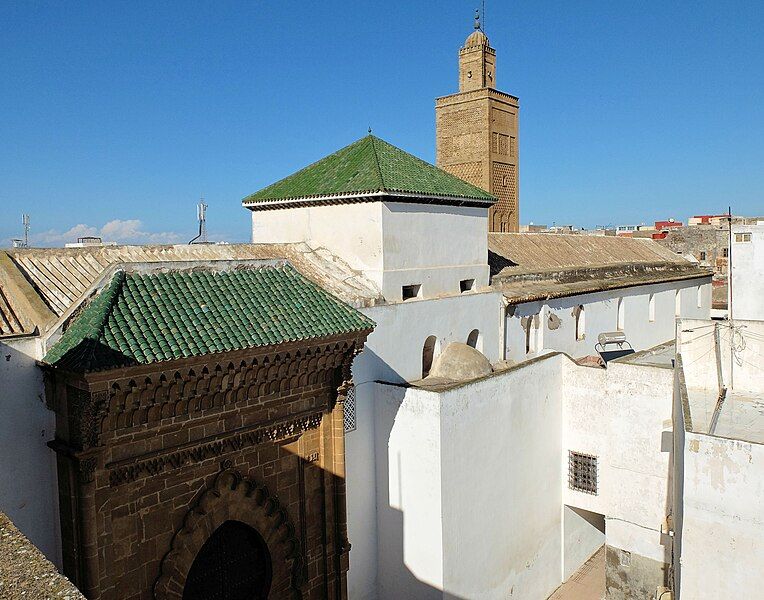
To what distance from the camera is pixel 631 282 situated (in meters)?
17.0

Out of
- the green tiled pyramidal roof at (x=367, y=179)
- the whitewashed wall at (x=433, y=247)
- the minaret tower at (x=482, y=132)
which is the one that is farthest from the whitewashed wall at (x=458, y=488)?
the minaret tower at (x=482, y=132)

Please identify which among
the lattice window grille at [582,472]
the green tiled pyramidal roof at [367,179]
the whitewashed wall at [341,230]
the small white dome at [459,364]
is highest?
the green tiled pyramidal roof at [367,179]

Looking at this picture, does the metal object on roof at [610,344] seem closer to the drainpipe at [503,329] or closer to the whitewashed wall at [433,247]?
the drainpipe at [503,329]

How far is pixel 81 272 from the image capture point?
749 cm

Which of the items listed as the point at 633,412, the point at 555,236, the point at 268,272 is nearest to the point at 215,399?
the point at 268,272

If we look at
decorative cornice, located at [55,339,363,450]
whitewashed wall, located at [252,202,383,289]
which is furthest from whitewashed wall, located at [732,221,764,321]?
decorative cornice, located at [55,339,363,450]

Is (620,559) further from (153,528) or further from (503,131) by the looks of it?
(503,131)

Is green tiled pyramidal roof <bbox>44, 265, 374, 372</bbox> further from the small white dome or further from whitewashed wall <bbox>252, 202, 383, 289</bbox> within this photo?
the small white dome

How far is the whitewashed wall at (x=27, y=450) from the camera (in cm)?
592

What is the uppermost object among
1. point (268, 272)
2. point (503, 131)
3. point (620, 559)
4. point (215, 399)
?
point (503, 131)

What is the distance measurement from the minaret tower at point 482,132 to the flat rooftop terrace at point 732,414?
13.7 metres

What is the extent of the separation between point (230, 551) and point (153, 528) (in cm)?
121

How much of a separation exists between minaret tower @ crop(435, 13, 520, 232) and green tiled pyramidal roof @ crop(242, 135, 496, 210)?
1144cm

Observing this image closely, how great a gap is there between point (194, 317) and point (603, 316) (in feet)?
39.6
